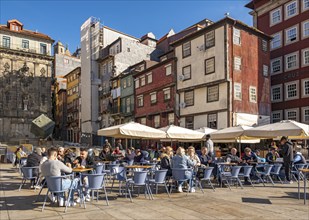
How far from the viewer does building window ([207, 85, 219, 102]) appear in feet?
88.9

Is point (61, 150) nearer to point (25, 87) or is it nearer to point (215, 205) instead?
point (215, 205)

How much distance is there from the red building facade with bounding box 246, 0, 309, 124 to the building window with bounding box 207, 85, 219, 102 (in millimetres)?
8287

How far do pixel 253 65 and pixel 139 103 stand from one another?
15.2 m

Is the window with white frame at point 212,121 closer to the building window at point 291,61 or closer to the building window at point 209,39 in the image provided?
the building window at point 209,39

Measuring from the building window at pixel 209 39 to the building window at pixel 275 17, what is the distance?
9.79 metres

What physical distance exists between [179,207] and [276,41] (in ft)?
97.0

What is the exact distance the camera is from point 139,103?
38.4m

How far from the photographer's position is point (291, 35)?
1221 inches

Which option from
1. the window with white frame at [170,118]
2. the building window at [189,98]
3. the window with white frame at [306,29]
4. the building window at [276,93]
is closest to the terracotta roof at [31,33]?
the window with white frame at [170,118]

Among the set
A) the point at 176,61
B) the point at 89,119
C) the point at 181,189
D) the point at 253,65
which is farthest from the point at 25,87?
the point at 181,189

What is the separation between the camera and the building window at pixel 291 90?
2988cm

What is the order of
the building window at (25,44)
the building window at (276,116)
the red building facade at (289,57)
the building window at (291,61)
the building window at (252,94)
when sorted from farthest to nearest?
the building window at (25,44) → the building window at (276,116) → the building window at (291,61) → the red building facade at (289,57) → the building window at (252,94)

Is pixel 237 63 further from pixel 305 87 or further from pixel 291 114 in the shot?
pixel 291 114

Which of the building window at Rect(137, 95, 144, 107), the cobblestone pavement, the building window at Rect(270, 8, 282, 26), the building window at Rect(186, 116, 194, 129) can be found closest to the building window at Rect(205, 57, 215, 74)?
the building window at Rect(186, 116, 194, 129)
